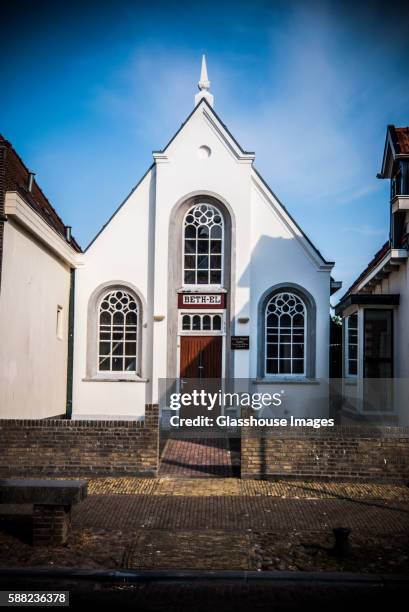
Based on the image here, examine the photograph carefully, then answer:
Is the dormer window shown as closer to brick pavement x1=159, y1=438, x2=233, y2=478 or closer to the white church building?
the white church building

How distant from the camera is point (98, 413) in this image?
17250 millimetres

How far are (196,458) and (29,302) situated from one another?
517 cm

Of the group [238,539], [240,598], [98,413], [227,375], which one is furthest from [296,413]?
[240,598]

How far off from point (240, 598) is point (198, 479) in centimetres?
508

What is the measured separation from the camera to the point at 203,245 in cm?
1766

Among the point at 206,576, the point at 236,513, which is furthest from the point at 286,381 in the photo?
the point at 206,576

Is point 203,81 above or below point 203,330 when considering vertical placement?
above

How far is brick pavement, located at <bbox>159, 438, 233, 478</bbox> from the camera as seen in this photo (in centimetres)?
1152

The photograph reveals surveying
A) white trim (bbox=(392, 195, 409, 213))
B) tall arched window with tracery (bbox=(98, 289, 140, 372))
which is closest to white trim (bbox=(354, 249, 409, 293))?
white trim (bbox=(392, 195, 409, 213))

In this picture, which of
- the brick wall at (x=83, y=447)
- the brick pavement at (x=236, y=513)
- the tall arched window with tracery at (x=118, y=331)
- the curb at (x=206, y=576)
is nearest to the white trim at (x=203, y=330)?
the tall arched window with tracery at (x=118, y=331)

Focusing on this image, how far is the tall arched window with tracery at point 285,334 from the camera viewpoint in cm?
1739

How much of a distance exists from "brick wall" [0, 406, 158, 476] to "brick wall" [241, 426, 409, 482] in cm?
174

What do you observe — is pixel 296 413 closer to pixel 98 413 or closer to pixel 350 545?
pixel 98 413

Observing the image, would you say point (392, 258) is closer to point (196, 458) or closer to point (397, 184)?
point (397, 184)
